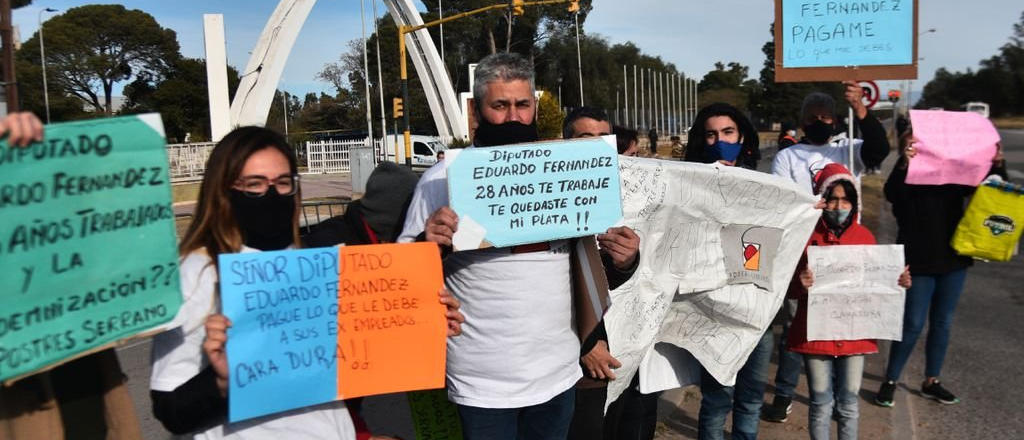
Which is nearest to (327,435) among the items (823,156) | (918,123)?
(823,156)

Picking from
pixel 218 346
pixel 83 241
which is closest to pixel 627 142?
pixel 218 346

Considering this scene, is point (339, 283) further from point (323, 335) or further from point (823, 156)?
point (823, 156)

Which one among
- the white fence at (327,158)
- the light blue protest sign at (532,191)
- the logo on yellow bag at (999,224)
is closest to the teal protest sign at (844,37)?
the logo on yellow bag at (999,224)

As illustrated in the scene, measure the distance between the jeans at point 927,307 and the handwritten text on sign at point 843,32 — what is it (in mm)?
1509

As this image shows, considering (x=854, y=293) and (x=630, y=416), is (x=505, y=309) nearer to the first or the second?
(x=630, y=416)

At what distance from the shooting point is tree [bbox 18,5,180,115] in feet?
176

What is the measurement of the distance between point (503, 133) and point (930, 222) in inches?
137

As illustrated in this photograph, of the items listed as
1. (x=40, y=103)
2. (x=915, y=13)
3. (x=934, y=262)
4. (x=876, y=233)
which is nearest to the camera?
(x=915, y=13)

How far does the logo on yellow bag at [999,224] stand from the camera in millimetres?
4664

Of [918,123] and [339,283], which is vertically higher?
[918,123]

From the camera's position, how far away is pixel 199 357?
1.84m

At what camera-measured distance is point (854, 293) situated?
3.80 m

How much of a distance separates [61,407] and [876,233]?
12492mm

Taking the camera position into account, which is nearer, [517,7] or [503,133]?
[503,133]
